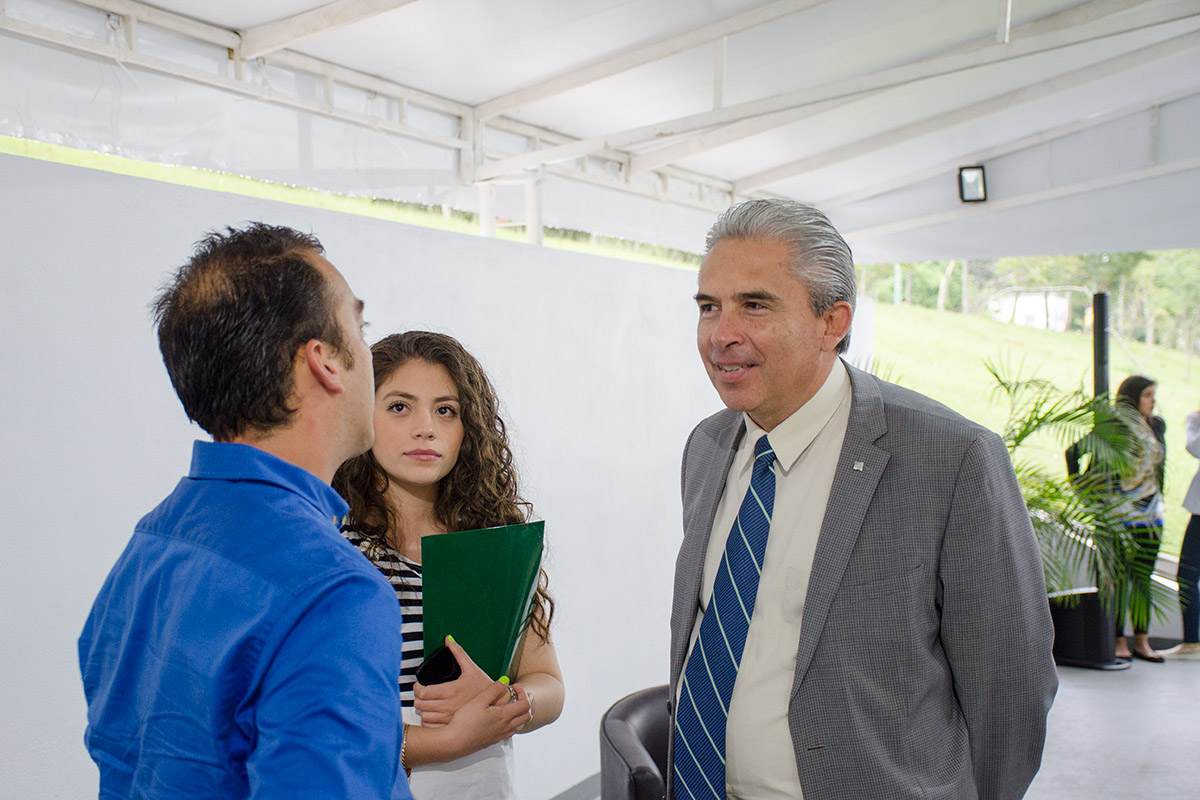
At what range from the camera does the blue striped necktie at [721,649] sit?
155cm

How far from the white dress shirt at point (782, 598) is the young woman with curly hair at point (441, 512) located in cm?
35

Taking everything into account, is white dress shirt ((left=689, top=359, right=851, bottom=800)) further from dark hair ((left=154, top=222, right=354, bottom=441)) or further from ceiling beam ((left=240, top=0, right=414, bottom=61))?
ceiling beam ((left=240, top=0, right=414, bottom=61))

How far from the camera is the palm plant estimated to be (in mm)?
4520

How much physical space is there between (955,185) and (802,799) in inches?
237

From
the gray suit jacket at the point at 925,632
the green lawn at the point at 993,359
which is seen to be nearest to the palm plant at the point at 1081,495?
the gray suit jacket at the point at 925,632

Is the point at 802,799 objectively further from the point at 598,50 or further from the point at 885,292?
the point at 885,292

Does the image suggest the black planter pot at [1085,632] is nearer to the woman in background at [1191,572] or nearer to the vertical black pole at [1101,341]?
the woman in background at [1191,572]

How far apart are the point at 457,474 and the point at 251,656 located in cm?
100

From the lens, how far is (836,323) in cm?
164

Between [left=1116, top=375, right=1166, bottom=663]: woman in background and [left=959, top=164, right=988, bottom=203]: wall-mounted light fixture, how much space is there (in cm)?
167

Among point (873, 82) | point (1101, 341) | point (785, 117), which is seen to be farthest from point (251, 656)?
point (1101, 341)

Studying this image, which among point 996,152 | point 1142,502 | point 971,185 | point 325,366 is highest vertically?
point 996,152

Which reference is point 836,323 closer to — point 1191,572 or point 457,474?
point 457,474

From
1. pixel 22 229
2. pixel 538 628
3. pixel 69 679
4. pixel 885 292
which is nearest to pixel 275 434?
pixel 538 628
